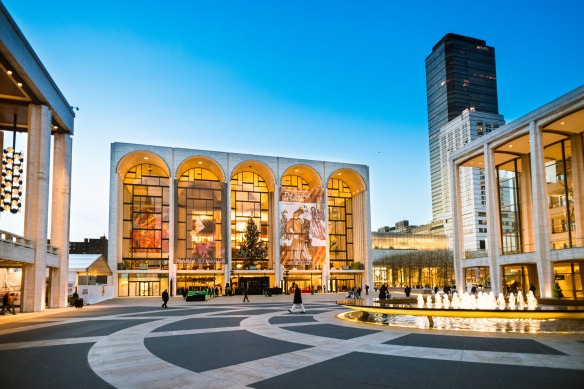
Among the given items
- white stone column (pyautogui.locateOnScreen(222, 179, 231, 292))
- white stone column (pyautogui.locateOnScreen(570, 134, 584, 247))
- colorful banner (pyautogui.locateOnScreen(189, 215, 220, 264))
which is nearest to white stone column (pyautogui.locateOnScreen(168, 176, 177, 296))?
colorful banner (pyautogui.locateOnScreen(189, 215, 220, 264))

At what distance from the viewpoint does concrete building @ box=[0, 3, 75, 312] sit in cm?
2603

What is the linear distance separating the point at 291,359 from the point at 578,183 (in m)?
36.6

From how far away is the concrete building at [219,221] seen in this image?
5756cm

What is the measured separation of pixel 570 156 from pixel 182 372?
41.6m

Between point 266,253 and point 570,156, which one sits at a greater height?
point 570,156

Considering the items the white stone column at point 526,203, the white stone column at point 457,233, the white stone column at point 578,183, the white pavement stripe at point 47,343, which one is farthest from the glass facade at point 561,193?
the white pavement stripe at point 47,343

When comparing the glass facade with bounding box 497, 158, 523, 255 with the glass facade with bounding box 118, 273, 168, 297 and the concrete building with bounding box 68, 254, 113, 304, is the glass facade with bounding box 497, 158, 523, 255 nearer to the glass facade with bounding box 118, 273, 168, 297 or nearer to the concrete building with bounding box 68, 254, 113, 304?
the concrete building with bounding box 68, 254, 113, 304

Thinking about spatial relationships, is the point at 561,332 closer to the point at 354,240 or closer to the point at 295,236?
the point at 295,236

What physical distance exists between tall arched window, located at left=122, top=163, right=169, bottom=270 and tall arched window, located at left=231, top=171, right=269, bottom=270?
33.0 ft

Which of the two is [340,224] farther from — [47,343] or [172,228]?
[47,343]

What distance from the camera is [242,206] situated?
217ft

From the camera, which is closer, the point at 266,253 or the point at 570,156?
the point at 570,156

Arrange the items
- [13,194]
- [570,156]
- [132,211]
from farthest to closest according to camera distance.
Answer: [132,211] → [570,156] → [13,194]

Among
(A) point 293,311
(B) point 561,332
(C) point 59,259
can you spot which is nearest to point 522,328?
(B) point 561,332
